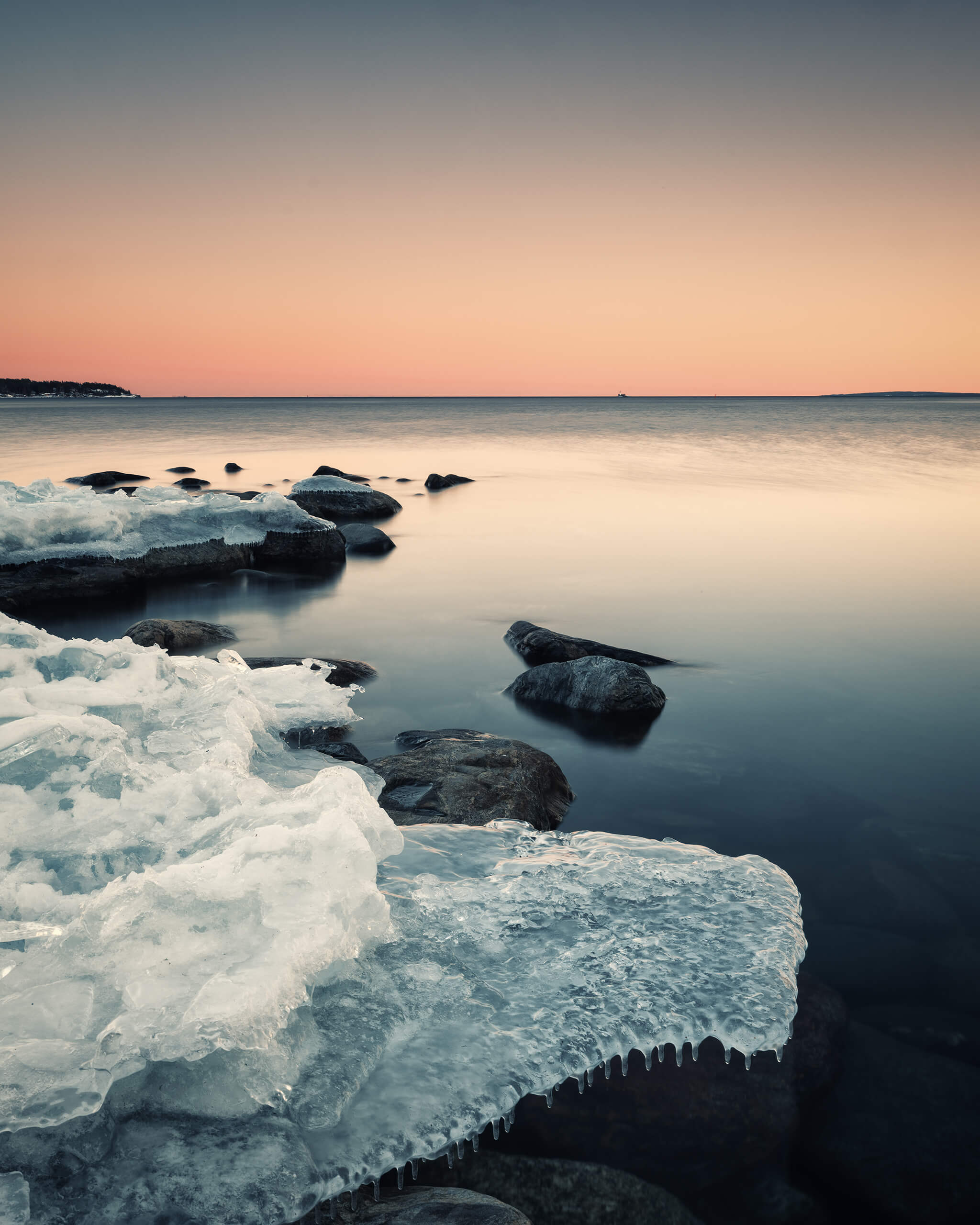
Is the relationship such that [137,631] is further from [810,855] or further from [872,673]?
[872,673]

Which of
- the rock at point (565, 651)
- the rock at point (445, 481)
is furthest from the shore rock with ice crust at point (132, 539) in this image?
the rock at point (445, 481)

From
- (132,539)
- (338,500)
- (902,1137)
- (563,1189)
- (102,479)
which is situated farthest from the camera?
(102,479)

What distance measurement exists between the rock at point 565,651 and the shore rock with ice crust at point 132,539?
17.6ft

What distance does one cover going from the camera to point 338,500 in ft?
Answer: 55.9

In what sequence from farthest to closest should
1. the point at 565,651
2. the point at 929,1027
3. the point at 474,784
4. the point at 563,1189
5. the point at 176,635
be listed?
the point at 565,651
the point at 176,635
the point at 474,784
the point at 929,1027
the point at 563,1189

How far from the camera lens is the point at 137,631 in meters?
7.21

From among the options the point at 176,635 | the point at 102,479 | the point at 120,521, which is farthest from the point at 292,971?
the point at 102,479

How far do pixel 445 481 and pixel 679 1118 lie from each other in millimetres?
21732

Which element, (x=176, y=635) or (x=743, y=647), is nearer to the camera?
(x=176, y=635)

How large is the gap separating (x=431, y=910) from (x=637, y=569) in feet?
31.2

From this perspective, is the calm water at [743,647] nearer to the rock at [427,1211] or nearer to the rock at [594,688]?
the rock at [594,688]

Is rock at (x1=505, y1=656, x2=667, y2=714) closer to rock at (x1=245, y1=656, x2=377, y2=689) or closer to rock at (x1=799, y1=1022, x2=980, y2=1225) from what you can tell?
rock at (x1=245, y1=656, x2=377, y2=689)

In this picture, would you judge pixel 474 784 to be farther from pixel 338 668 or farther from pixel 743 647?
pixel 743 647

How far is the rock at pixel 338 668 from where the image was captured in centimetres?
696
